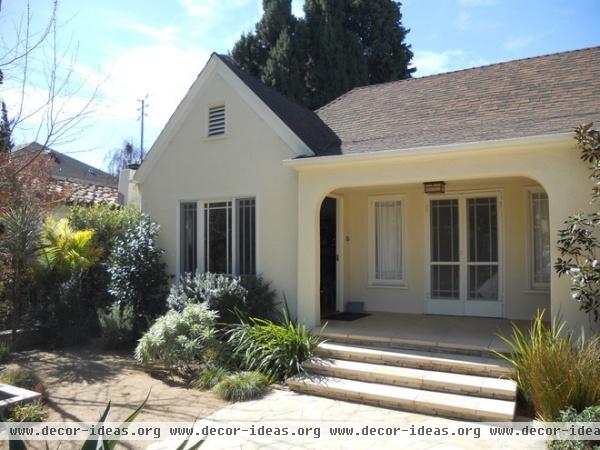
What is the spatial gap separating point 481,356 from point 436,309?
324cm

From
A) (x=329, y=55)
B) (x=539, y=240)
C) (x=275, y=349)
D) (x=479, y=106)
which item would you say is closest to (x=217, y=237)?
(x=275, y=349)

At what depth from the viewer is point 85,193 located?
17.7m

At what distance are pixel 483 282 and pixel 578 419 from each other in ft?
17.6

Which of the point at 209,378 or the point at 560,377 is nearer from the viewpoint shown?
the point at 560,377

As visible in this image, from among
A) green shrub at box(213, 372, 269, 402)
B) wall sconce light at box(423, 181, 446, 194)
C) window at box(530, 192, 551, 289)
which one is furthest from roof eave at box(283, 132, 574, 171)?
green shrub at box(213, 372, 269, 402)

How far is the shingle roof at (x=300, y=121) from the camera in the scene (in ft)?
33.4

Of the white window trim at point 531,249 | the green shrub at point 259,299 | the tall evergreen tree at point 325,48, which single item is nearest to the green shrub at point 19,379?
the green shrub at point 259,299

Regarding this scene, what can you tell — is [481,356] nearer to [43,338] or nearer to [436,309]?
[436,309]

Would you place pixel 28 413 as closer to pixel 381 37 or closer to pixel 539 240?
pixel 539 240

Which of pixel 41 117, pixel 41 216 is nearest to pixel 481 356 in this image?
pixel 41 117

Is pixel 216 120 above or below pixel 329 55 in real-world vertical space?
below

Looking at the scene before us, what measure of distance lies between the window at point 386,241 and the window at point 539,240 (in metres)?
2.84

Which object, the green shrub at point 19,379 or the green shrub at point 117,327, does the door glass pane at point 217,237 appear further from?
the green shrub at point 19,379

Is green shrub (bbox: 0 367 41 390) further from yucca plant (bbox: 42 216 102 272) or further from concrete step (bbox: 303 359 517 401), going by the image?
concrete step (bbox: 303 359 517 401)
